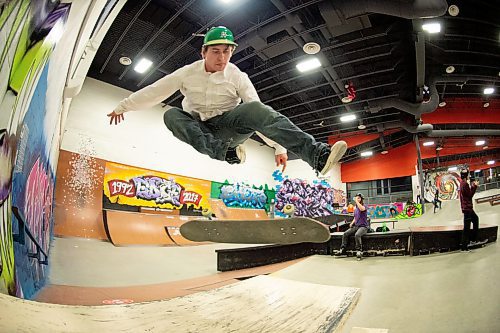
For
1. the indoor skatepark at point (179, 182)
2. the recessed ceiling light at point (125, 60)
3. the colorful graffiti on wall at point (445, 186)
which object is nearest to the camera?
the indoor skatepark at point (179, 182)

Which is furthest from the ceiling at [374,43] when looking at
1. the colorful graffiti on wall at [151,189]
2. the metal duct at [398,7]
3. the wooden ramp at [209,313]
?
the colorful graffiti on wall at [151,189]

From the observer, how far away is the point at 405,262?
3.20m

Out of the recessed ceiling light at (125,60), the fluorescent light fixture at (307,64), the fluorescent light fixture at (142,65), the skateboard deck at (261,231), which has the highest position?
the fluorescent light fixture at (307,64)

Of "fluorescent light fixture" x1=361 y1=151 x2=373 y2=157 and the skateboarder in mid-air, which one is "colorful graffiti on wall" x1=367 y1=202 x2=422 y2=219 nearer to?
"fluorescent light fixture" x1=361 y1=151 x2=373 y2=157

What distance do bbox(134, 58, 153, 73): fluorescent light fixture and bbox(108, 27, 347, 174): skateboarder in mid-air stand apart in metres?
1.19

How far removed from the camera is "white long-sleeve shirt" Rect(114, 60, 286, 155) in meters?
1.65

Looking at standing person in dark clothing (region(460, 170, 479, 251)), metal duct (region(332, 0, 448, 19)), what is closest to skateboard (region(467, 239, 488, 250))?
standing person in dark clothing (region(460, 170, 479, 251))

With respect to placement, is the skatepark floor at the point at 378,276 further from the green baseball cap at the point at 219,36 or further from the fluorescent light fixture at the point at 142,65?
the fluorescent light fixture at the point at 142,65

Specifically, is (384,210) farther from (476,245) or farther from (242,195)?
(476,245)

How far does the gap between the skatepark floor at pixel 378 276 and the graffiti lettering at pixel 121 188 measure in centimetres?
194

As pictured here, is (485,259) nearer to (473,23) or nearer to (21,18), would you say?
(473,23)

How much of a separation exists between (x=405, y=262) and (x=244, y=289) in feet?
8.13

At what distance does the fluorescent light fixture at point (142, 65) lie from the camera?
9.02ft

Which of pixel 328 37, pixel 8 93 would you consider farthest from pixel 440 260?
pixel 328 37
